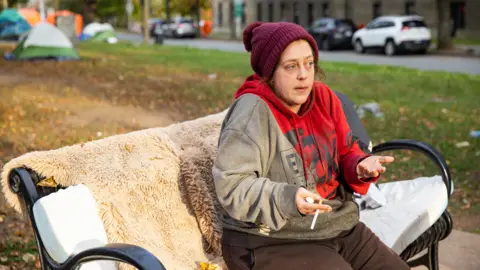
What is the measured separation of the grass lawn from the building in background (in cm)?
2046

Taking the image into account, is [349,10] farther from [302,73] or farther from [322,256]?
[322,256]

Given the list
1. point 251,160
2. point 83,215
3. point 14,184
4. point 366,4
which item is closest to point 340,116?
point 251,160

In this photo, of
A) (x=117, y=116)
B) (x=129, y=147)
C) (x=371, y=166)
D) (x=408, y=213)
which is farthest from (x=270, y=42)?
(x=117, y=116)

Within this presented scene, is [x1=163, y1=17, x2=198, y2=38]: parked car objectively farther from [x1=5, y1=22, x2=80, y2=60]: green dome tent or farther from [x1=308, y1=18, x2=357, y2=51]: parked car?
[x1=5, y1=22, x2=80, y2=60]: green dome tent

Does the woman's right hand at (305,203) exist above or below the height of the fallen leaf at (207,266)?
above

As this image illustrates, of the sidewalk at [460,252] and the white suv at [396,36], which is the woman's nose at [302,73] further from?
the white suv at [396,36]

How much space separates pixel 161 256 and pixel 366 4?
4204 cm

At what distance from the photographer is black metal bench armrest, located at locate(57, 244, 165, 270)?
2.04 m

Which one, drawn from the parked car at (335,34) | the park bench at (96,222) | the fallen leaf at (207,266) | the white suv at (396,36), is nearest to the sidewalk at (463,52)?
the white suv at (396,36)

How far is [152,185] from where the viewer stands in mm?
2801

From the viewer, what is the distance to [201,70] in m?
17.1

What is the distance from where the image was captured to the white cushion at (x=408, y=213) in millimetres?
3463

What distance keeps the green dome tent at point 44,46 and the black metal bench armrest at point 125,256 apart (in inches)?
747

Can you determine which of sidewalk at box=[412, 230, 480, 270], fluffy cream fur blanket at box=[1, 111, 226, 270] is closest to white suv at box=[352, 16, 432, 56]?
sidewalk at box=[412, 230, 480, 270]
